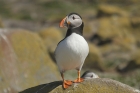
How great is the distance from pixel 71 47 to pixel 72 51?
10 centimetres

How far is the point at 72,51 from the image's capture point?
313 inches

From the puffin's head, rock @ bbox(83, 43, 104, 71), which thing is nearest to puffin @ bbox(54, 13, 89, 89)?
the puffin's head

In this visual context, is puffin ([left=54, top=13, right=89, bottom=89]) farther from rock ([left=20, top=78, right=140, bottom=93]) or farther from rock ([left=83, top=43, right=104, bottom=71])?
rock ([left=83, top=43, right=104, bottom=71])

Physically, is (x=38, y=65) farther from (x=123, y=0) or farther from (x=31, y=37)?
(x=123, y=0)

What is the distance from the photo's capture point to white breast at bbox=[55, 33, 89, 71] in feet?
26.0

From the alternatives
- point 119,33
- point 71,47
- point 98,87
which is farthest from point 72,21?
point 119,33

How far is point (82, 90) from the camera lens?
8000mm

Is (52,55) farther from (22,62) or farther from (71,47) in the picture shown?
(71,47)

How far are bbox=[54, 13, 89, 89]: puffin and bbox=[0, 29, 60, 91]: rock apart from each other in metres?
4.00

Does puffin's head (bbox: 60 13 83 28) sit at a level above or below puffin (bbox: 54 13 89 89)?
above

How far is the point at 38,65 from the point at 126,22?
109 feet

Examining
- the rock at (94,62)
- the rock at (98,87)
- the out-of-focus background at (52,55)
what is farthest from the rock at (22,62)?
the rock at (94,62)

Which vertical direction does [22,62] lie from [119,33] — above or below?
above

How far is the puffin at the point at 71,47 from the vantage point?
794 cm
